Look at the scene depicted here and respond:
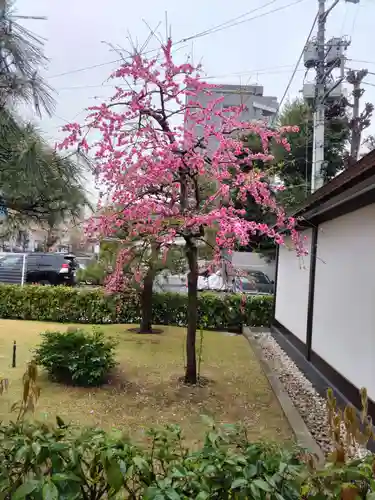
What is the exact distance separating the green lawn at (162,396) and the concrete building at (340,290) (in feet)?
2.72

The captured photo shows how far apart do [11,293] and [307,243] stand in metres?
7.76

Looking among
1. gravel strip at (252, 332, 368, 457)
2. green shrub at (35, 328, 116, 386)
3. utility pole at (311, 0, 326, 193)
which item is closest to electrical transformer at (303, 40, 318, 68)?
utility pole at (311, 0, 326, 193)

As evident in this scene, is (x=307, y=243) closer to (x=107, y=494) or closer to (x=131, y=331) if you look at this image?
(x=131, y=331)

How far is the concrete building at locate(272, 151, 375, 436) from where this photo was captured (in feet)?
14.6

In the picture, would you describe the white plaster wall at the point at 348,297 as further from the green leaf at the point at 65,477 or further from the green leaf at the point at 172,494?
the green leaf at the point at 65,477

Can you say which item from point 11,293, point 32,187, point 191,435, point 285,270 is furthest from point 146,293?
point 32,187

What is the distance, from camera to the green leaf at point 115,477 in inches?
57.4

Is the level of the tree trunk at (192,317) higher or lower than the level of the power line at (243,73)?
lower

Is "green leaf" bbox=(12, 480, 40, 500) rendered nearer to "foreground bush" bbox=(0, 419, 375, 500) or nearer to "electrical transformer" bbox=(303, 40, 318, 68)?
Answer: "foreground bush" bbox=(0, 419, 375, 500)

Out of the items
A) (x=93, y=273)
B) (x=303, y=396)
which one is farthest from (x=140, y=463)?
(x=93, y=273)

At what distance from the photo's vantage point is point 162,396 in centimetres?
523

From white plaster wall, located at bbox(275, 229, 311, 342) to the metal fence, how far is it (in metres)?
7.91

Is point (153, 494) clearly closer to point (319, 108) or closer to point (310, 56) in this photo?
point (319, 108)

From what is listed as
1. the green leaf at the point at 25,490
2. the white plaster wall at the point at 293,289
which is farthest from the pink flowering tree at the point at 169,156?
the green leaf at the point at 25,490
